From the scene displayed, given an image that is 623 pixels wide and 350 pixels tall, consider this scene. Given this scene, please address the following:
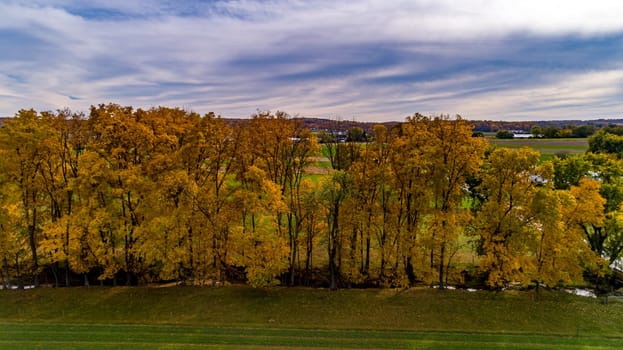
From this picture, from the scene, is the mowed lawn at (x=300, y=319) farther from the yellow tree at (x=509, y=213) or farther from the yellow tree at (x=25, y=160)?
the yellow tree at (x=25, y=160)

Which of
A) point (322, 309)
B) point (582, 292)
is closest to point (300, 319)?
point (322, 309)

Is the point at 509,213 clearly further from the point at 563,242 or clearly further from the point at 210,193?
the point at 210,193

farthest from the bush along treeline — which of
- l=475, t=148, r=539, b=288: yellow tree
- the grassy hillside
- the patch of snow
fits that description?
the patch of snow

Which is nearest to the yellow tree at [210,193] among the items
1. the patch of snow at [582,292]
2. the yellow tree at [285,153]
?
the yellow tree at [285,153]

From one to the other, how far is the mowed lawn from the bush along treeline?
5.70 feet

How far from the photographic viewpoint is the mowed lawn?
19219 millimetres

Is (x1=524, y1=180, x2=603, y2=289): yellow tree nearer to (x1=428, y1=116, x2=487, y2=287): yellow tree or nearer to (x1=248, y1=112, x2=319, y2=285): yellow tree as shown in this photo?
(x1=428, y1=116, x2=487, y2=287): yellow tree

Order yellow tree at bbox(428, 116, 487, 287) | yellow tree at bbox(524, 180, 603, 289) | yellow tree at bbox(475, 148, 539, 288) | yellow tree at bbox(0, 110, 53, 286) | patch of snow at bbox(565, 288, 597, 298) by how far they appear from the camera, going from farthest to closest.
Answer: patch of snow at bbox(565, 288, 597, 298) → yellow tree at bbox(428, 116, 487, 287) → yellow tree at bbox(0, 110, 53, 286) → yellow tree at bbox(524, 180, 603, 289) → yellow tree at bbox(475, 148, 539, 288)

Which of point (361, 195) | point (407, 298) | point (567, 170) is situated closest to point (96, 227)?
point (361, 195)

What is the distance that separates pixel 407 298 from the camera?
2444 cm

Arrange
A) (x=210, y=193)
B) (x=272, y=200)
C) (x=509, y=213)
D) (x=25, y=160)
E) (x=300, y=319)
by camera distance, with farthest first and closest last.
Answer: (x=210, y=193)
(x=25, y=160)
(x=272, y=200)
(x=509, y=213)
(x=300, y=319)

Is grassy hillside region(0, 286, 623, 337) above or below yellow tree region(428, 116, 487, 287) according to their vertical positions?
below

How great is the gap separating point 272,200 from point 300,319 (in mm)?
7974

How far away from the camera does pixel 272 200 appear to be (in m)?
23.5
